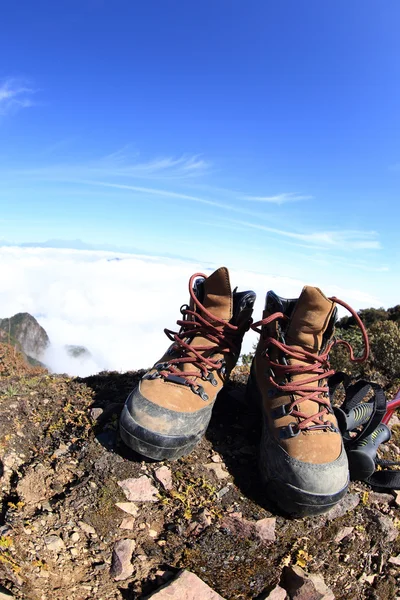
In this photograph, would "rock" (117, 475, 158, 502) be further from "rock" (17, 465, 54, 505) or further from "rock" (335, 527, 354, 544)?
"rock" (335, 527, 354, 544)

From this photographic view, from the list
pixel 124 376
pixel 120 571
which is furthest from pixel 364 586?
pixel 124 376

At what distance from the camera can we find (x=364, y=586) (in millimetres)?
2342

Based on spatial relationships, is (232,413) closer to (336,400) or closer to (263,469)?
(263,469)

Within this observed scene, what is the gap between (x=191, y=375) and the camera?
3188 mm

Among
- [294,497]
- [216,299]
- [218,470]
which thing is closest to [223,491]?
[218,470]

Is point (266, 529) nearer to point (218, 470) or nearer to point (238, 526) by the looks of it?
point (238, 526)

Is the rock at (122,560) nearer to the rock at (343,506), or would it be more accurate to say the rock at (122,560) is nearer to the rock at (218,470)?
the rock at (218,470)

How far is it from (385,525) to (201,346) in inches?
69.2

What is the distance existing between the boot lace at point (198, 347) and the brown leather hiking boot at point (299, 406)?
0.91ft

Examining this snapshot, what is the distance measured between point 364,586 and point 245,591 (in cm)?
72

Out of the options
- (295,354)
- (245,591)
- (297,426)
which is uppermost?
(295,354)

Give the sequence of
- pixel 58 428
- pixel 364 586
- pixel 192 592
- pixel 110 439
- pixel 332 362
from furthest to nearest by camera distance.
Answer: pixel 332 362
pixel 58 428
pixel 110 439
pixel 364 586
pixel 192 592

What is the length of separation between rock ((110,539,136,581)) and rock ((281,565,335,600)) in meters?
0.86

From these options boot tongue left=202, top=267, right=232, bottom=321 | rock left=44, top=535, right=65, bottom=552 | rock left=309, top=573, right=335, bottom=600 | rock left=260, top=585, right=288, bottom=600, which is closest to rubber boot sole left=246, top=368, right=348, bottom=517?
rock left=309, top=573, right=335, bottom=600
